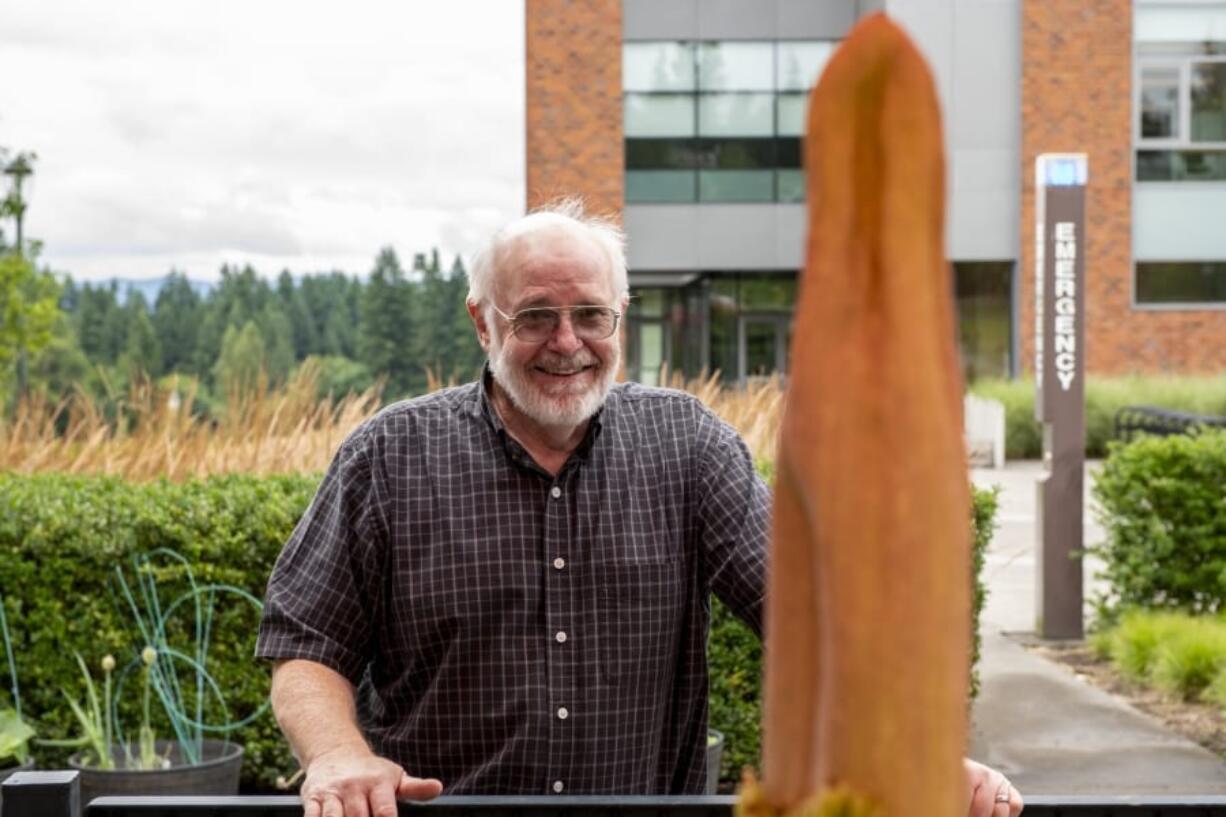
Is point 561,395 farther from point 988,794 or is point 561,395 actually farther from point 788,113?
point 788,113

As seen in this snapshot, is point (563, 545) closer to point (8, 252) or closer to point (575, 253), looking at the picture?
point (575, 253)

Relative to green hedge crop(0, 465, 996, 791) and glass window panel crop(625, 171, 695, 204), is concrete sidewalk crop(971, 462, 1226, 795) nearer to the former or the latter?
green hedge crop(0, 465, 996, 791)

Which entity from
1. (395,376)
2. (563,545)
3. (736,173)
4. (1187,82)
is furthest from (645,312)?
(563,545)

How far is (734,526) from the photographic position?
2.59 meters

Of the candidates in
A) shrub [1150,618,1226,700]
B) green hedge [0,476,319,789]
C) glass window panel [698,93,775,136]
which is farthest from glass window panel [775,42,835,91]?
green hedge [0,476,319,789]

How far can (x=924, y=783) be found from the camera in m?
0.37

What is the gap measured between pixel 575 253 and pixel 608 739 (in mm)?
835

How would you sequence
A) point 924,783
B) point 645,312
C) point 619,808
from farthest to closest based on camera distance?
point 645,312, point 619,808, point 924,783

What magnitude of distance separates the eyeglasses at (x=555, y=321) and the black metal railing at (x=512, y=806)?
0.95m

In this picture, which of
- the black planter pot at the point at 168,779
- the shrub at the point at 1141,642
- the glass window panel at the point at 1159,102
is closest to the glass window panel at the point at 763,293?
the glass window panel at the point at 1159,102

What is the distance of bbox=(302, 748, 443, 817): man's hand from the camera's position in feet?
6.05

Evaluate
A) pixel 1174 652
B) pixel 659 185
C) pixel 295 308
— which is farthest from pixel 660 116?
pixel 1174 652

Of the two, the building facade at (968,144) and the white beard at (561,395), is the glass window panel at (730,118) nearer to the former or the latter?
the building facade at (968,144)

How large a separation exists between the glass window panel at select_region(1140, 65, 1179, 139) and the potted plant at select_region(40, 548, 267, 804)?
28867 mm
